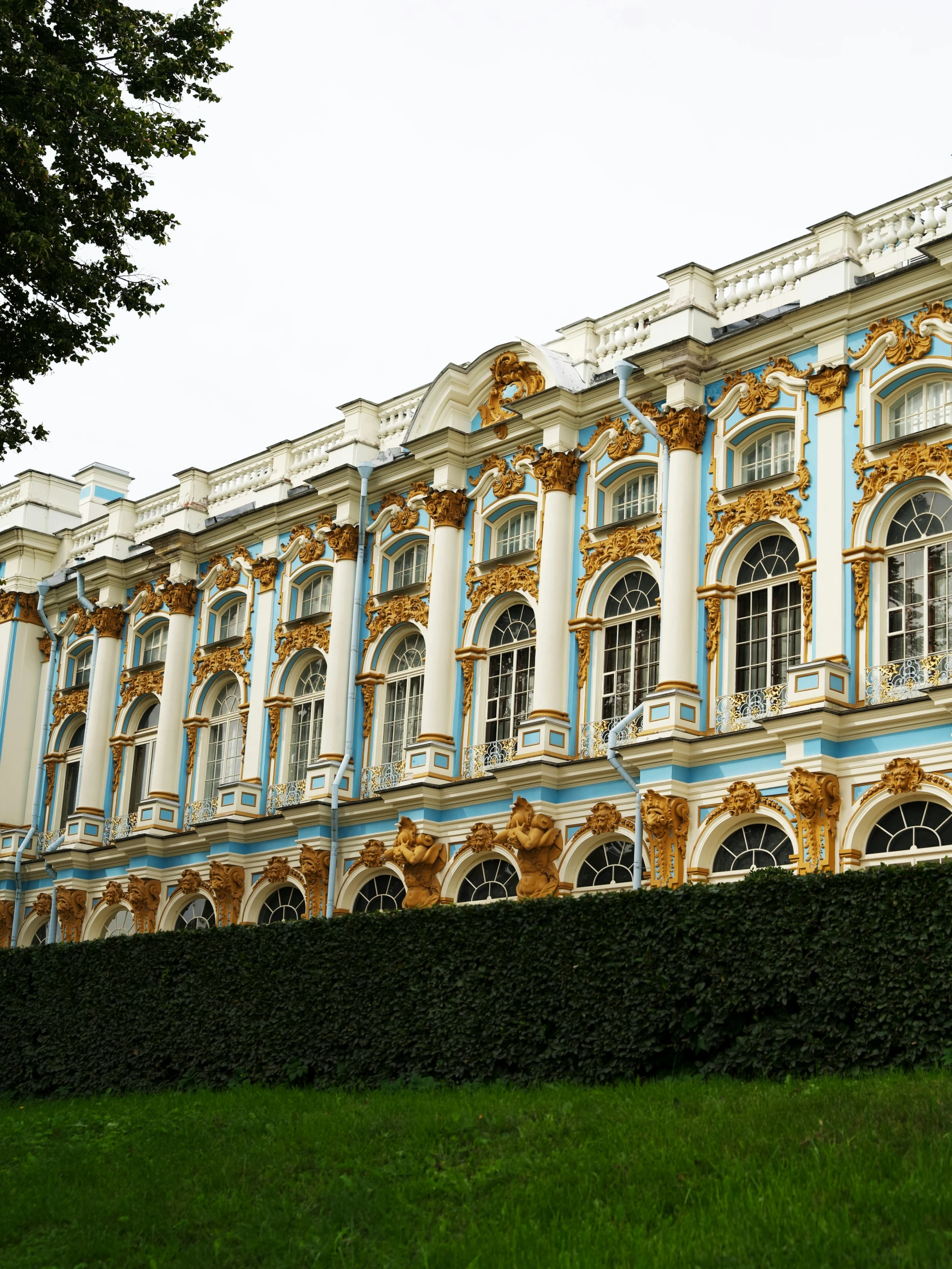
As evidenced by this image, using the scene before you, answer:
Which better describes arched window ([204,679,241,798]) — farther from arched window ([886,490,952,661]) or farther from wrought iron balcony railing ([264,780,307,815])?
arched window ([886,490,952,661])

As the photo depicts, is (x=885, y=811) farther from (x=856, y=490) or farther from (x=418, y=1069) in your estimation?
(x=418, y=1069)

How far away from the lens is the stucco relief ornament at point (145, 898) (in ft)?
111

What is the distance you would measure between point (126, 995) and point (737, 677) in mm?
10523

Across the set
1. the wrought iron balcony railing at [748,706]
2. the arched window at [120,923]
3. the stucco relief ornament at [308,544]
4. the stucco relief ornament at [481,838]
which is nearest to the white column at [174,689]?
the arched window at [120,923]

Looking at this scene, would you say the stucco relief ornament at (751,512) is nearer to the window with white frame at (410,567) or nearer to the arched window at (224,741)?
the window with white frame at (410,567)

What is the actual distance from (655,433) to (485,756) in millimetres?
6317

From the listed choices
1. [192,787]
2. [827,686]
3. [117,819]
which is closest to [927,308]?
[827,686]

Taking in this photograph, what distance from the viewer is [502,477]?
2983 cm

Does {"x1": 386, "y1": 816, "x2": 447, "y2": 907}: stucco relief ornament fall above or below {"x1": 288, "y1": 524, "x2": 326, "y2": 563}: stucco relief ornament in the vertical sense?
below

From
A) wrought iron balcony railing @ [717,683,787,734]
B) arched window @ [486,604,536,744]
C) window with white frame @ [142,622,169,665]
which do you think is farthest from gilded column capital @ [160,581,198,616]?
Answer: wrought iron balcony railing @ [717,683,787,734]

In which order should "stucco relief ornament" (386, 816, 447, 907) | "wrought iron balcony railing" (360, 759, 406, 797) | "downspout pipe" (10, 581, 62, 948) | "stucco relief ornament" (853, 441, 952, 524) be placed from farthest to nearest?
"downspout pipe" (10, 581, 62, 948)
"wrought iron balcony railing" (360, 759, 406, 797)
"stucco relief ornament" (386, 816, 447, 907)
"stucco relief ornament" (853, 441, 952, 524)

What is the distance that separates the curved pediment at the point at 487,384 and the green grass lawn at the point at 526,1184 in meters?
15.4

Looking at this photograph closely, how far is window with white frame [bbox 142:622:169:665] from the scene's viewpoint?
3709cm

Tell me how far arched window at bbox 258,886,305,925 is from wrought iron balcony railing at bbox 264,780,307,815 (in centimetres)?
155
